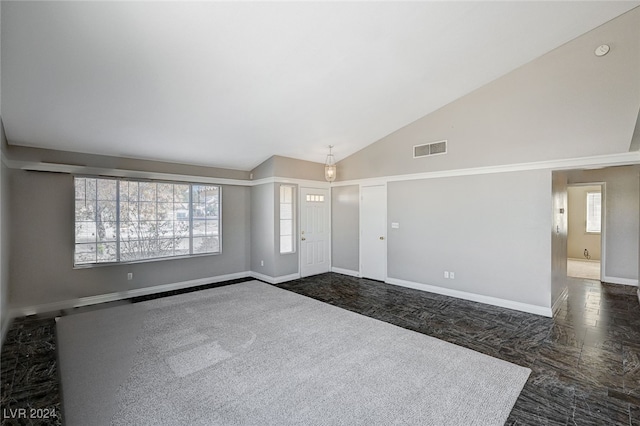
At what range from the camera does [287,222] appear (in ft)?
20.9

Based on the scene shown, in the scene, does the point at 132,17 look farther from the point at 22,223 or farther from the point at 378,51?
the point at 22,223

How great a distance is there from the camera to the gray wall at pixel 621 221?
5609 mm

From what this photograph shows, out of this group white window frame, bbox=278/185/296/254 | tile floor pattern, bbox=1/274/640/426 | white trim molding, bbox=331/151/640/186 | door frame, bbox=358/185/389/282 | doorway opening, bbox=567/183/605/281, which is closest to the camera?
tile floor pattern, bbox=1/274/640/426

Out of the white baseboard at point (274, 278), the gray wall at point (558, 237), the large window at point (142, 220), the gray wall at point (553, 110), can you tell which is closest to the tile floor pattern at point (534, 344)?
the gray wall at point (558, 237)

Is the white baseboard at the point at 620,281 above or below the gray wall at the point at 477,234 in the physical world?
below

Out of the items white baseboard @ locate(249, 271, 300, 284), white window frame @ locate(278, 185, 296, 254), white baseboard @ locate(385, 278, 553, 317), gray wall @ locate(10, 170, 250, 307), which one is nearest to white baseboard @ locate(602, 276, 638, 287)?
white baseboard @ locate(385, 278, 553, 317)

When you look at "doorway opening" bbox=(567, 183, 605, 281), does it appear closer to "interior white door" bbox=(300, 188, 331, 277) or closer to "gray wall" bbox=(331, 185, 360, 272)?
"gray wall" bbox=(331, 185, 360, 272)

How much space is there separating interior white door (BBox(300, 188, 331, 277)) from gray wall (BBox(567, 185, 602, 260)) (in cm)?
734

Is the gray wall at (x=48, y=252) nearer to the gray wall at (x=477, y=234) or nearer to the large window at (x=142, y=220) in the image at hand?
the large window at (x=142, y=220)

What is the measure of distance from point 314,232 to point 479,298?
3.66m

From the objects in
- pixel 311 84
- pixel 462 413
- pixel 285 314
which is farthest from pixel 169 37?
pixel 462 413

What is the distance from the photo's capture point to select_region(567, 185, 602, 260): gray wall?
8109 millimetres

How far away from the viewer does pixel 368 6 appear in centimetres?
271

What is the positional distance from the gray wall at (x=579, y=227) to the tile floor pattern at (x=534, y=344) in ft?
11.0
